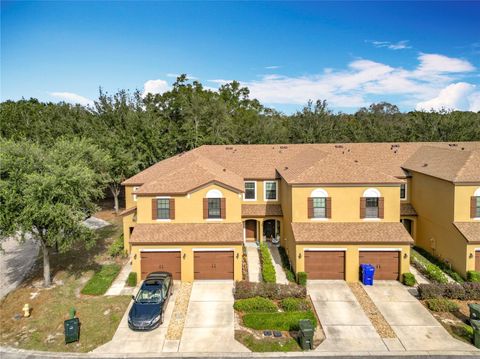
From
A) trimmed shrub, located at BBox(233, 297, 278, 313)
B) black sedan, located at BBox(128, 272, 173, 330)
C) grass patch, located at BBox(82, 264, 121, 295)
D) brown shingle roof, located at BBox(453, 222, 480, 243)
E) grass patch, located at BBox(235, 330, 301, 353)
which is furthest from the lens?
brown shingle roof, located at BBox(453, 222, 480, 243)

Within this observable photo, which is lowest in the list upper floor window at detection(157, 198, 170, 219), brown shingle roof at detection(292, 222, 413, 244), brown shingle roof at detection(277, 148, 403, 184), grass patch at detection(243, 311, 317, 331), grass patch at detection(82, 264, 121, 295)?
grass patch at detection(243, 311, 317, 331)

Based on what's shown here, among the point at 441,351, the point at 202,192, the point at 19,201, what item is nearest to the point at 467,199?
the point at 441,351

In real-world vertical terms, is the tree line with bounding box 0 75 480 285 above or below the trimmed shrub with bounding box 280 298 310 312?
above

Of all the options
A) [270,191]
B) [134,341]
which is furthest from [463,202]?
[134,341]

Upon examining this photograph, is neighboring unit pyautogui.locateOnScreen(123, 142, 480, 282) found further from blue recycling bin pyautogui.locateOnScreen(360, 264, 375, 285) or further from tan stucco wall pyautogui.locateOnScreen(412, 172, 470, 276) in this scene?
blue recycling bin pyautogui.locateOnScreen(360, 264, 375, 285)

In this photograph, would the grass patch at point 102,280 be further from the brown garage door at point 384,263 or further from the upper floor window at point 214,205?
the brown garage door at point 384,263

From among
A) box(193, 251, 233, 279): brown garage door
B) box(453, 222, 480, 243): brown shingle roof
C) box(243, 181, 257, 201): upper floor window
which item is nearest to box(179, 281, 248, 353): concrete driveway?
box(193, 251, 233, 279): brown garage door
